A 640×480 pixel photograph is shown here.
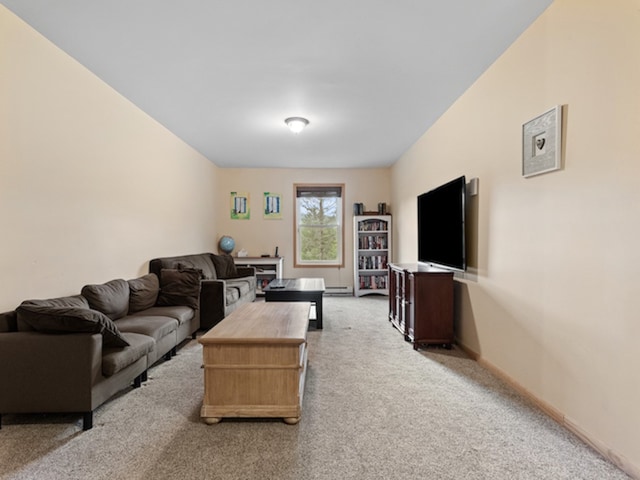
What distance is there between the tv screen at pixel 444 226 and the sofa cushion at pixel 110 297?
10.3 feet

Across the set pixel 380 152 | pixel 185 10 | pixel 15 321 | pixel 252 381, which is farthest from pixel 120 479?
pixel 380 152

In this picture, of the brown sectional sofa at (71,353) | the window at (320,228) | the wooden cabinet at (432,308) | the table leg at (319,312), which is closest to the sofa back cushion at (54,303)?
the brown sectional sofa at (71,353)

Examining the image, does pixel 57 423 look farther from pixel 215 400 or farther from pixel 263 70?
pixel 263 70

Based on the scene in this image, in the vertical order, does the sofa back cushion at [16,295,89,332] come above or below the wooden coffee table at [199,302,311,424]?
above

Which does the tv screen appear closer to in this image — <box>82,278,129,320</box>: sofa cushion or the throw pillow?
the throw pillow

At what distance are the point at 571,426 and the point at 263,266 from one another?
17.3ft

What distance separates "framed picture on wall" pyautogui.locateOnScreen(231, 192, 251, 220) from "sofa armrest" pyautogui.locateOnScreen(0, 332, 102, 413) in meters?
4.91

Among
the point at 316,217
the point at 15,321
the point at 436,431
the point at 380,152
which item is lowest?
the point at 436,431

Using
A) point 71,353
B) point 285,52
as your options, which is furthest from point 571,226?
point 71,353

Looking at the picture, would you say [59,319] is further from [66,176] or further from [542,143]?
[542,143]

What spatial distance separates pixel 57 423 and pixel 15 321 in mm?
695

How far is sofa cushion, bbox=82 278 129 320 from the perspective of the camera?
276cm

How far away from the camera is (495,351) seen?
280cm

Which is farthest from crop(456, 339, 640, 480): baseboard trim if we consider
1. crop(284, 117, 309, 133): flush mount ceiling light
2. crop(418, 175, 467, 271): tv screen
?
crop(284, 117, 309, 133): flush mount ceiling light
